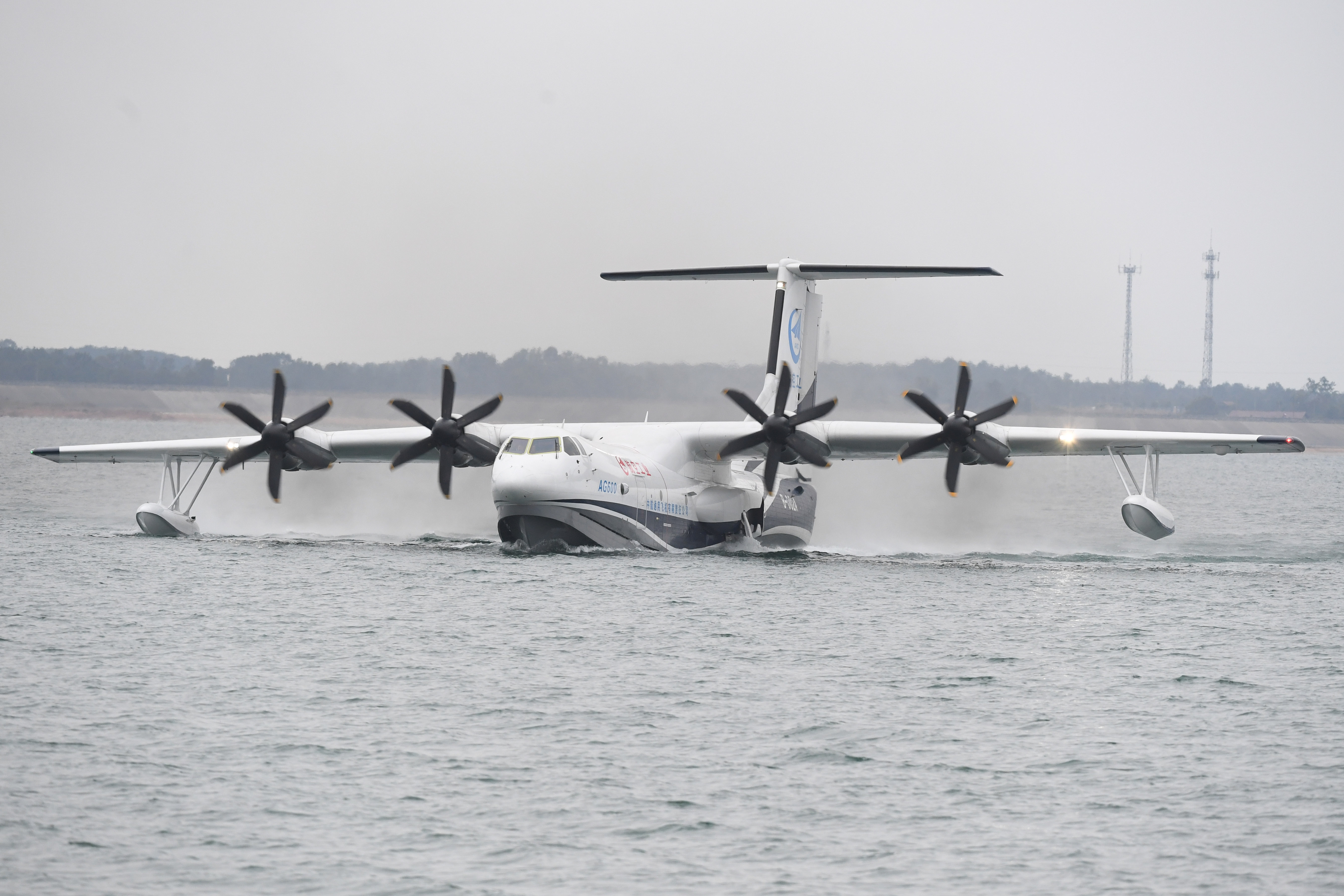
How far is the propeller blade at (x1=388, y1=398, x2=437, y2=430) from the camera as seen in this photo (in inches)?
1261

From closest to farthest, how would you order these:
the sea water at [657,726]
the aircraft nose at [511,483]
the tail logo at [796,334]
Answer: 1. the sea water at [657,726]
2. the aircraft nose at [511,483]
3. the tail logo at [796,334]

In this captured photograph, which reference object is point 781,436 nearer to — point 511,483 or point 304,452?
point 511,483

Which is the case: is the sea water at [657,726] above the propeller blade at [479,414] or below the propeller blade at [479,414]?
below

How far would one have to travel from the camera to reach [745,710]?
17469 mm

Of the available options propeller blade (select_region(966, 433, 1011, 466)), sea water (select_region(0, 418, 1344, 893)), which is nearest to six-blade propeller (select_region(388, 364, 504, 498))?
sea water (select_region(0, 418, 1344, 893))

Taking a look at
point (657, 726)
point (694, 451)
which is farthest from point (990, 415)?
point (657, 726)

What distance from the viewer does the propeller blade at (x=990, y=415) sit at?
30266 millimetres

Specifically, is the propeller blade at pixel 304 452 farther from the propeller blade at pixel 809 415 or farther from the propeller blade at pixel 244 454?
the propeller blade at pixel 809 415

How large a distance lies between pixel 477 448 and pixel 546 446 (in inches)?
149

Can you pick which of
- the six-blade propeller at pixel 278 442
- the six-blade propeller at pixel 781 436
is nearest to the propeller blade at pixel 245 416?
the six-blade propeller at pixel 278 442

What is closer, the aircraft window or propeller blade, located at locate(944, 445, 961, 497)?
the aircraft window

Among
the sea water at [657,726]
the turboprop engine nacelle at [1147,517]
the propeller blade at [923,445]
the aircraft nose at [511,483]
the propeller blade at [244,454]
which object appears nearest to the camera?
the sea water at [657,726]

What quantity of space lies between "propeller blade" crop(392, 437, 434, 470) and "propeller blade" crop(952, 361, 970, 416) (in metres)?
13.5

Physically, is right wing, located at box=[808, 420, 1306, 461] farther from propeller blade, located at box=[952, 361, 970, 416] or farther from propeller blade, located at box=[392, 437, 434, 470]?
propeller blade, located at box=[392, 437, 434, 470]
